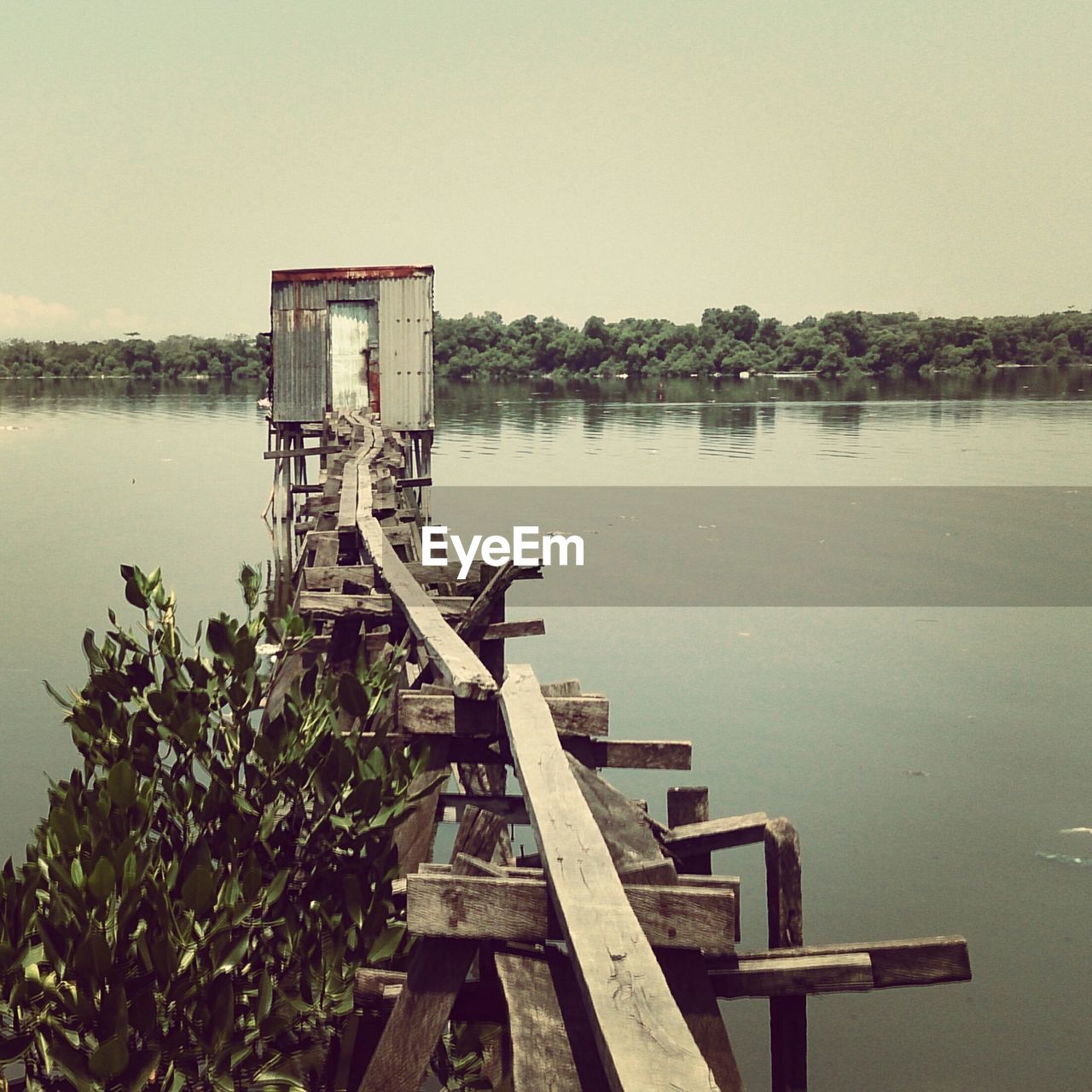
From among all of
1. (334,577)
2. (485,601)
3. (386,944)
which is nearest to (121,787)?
(386,944)

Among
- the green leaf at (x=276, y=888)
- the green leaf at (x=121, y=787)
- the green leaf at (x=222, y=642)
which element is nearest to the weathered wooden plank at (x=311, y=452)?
the green leaf at (x=222, y=642)

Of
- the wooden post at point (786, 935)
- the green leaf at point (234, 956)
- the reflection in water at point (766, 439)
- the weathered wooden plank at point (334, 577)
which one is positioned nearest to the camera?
the green leaf at point (234, 956)

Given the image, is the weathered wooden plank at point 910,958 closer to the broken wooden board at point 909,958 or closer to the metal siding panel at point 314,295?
the broken wooden board at point 909,958

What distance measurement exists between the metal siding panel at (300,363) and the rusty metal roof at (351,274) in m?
0.69

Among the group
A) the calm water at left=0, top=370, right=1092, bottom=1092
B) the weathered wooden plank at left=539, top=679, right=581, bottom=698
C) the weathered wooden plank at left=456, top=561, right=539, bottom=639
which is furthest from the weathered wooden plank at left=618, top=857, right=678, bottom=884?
the calm water at left=0, top=370, right=1092, bottom=1092

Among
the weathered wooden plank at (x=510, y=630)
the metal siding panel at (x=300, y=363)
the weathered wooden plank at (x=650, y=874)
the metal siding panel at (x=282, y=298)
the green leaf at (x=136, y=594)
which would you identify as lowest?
the weathered wooden plank at (x=510, y=630)

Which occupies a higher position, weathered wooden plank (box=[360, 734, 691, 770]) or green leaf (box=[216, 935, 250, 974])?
weathered wooden plank (box=[360, 734, 691, 770])

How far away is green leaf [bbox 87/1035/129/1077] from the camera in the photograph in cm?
345

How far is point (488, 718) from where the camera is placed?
18.5ft

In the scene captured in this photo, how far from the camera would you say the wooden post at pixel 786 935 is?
192 inches

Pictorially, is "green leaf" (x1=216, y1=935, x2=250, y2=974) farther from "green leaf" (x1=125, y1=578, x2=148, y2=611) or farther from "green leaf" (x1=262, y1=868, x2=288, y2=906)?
"green leaf" (x1=125, y1=578, x2=148, y2=611)

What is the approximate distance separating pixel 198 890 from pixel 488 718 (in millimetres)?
1922

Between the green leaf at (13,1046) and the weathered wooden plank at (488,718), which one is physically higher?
the weathered wooden plank at (488,718)

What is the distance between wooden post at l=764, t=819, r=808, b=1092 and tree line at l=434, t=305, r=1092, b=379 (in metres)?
143
